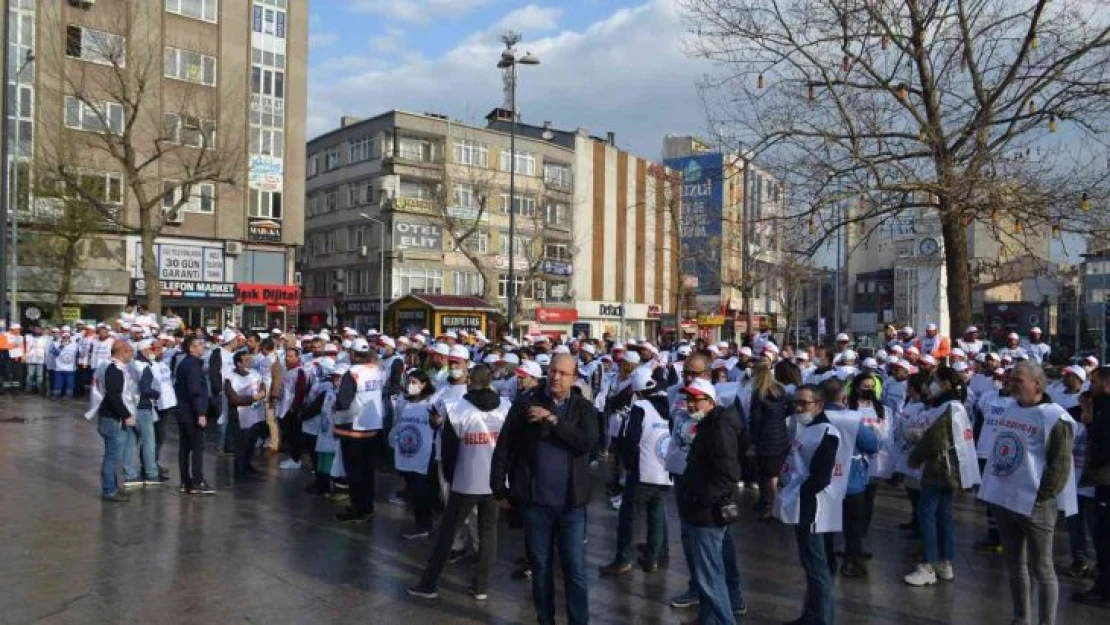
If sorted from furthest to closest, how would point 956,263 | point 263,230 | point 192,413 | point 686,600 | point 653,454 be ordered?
point 263,230, point 956,263, point 192,413, point 653,454, point 686,600

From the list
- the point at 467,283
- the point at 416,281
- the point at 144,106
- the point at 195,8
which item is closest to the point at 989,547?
the point at 144,106

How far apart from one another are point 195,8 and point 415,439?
40.1 m

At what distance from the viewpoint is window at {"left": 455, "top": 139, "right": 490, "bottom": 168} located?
58281 millimetres

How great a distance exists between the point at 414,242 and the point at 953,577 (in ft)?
165

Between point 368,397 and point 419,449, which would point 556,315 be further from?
point 419,449

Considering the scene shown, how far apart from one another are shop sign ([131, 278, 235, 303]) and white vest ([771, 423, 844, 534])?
130 feet

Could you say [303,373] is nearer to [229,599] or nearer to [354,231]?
[229,599]

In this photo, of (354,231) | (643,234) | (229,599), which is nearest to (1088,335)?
(643,234)

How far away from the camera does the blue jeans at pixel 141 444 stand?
1105cm

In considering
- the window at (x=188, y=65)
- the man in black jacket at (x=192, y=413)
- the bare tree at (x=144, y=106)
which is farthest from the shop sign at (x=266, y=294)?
the man in black jacket at (x=192, y=413)

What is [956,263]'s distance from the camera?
1330 cm

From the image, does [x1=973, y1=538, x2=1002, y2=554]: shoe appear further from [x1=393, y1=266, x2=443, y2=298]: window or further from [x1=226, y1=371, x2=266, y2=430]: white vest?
[x1=393, y1=266, x2=443, y2=298]: window

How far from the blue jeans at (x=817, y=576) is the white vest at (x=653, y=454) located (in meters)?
1.58

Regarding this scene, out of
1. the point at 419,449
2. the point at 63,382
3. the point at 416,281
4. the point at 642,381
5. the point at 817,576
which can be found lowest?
the point at 63,382
